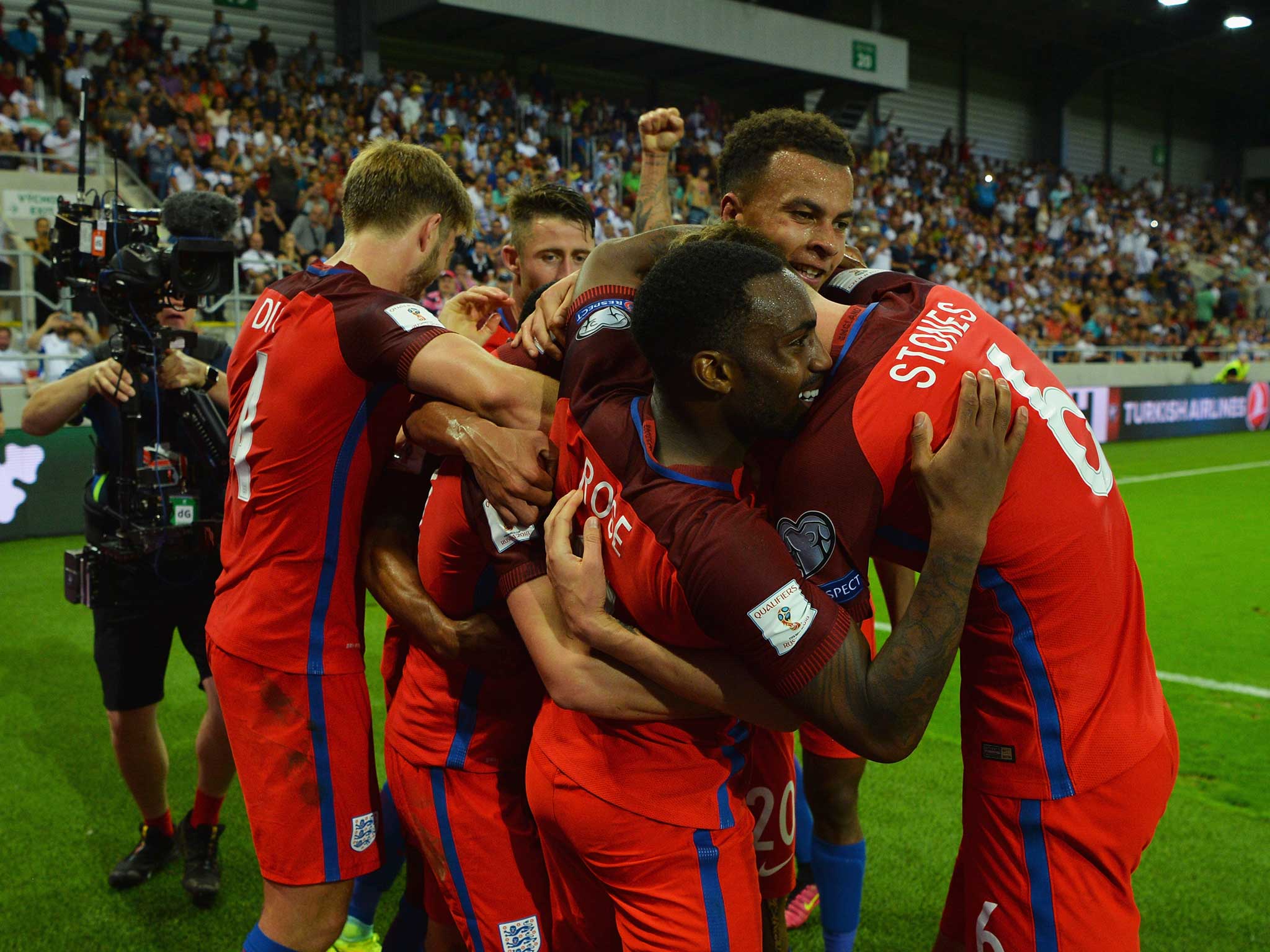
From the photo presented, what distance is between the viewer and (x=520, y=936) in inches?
96.8

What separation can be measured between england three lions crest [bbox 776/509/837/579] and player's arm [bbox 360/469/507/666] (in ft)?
2.94

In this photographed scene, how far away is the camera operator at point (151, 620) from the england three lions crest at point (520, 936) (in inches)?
70.5

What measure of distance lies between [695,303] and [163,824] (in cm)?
333

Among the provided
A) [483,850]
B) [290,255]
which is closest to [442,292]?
[290,255]

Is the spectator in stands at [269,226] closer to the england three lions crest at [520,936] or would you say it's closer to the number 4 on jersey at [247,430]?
the number 4 on jersey at [247,430]

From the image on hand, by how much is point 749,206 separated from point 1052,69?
3585 cm

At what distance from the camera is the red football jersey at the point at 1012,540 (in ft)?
6.20

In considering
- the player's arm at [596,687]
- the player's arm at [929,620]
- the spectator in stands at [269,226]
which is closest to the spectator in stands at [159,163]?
the spectator in stands at [269,226]

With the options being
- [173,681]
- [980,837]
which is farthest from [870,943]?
[173,681]

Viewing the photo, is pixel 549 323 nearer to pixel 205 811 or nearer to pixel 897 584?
pixel 897 584

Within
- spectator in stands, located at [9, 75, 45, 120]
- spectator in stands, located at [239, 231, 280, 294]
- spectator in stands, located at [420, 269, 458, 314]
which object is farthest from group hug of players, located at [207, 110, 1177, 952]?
spectator in stands, located at [9, 75, 45, 120]

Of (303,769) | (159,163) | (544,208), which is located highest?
(159,163)

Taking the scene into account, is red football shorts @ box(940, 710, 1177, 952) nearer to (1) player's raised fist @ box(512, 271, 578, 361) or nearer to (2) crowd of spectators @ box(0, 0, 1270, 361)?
(1) player's raised fist @ box(512, 271, 578, 361)

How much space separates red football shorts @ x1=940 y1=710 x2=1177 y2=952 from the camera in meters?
1.95
